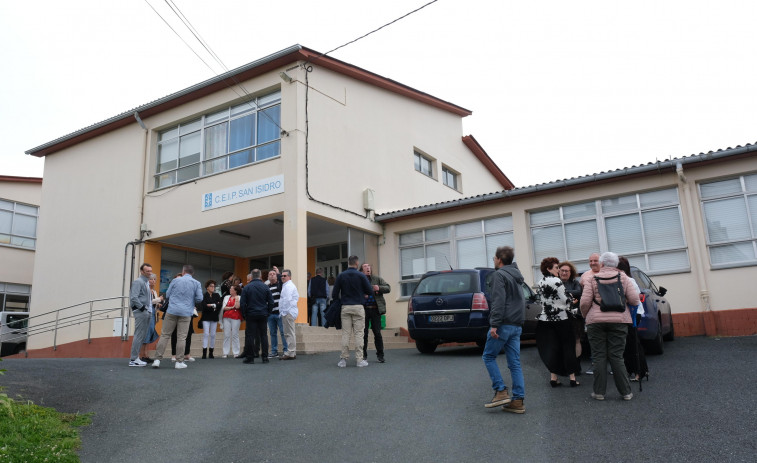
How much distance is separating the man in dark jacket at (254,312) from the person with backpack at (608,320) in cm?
636

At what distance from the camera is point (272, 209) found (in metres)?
16.0

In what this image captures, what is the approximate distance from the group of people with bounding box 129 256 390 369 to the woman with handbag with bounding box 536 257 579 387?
3451 millimetres

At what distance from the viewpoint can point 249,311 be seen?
38.1ft

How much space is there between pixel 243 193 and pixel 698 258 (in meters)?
11.1

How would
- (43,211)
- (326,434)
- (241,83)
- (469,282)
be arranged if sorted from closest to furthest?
(326,434)
(469,282)
(241,83)
(43,211)

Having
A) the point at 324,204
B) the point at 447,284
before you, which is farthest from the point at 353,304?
the point at 324,204

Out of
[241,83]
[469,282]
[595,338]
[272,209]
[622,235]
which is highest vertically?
[241,83]

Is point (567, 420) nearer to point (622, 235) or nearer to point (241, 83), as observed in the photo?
point (622, 235)

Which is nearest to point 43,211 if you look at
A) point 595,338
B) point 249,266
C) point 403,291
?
point 249,266

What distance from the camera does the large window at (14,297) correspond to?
79.7 ft

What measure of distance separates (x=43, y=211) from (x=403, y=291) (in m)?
13.2

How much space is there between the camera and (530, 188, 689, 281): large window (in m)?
13.8

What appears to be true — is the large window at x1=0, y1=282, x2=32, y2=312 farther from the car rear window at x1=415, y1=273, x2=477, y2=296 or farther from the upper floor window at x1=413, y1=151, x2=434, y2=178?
the car rear window at x1=415, y1=273, x2=477, y2=296

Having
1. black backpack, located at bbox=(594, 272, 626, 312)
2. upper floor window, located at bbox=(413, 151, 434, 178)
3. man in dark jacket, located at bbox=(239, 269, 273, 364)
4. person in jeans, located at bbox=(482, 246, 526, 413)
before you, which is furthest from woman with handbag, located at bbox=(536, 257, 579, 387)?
upper floor window, located at bbox=(413, 151, 434, 178)
